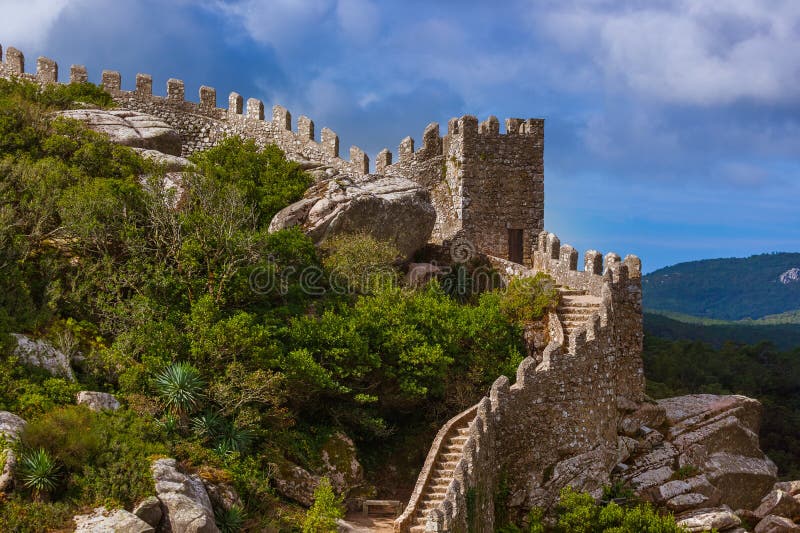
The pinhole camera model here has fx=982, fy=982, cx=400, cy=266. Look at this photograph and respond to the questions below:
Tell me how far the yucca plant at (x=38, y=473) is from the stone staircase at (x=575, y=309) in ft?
52.6

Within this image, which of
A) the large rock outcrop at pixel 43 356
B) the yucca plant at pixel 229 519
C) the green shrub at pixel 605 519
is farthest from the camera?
the green shrub at pixel 605 519

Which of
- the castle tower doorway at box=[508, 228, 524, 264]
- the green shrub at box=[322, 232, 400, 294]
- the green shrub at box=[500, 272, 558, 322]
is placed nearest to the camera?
the green shrub at box=[500, 272, 558, 322]

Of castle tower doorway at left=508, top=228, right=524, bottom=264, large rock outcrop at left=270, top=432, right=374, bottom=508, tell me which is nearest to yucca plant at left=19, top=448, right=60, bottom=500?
large rock outcrop at left=270, top=432, right=374, bottom=508

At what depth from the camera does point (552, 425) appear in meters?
27.7

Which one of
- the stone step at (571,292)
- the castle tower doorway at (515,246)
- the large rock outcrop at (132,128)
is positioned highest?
the large rock outcrop at (132,128)

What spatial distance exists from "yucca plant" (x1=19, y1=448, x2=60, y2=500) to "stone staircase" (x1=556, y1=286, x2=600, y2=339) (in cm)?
1604

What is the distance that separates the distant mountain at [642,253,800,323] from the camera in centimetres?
13562

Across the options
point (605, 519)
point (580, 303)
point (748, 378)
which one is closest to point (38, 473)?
point (605, 519)

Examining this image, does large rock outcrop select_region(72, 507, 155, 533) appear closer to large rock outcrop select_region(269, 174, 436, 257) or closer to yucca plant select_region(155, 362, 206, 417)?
yucca plant select_region(155, 362, 206, 417)

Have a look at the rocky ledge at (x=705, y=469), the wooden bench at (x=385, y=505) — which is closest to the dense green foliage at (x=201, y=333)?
the wooden bench at (x=385, y=505)

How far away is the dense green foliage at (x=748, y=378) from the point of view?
51312mm

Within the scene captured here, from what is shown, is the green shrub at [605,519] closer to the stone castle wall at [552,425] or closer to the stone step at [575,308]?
the stone castle wall at [552,425]

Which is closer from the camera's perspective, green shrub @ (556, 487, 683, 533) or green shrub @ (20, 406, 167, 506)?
green shrub @ (20, 406, 167, 506)

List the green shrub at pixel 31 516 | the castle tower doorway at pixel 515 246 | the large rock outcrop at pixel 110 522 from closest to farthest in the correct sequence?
the green shrub at pixel 31 516
the large rock outcrop at pixel 110 522
the castle tower doorway at pixel 515 246
